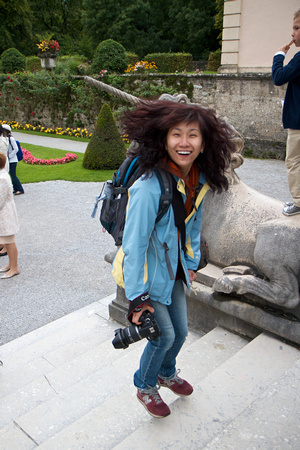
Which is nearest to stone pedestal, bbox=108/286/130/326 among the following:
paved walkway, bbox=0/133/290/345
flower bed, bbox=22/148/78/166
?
paved walkway, bbox=0/133/290/345

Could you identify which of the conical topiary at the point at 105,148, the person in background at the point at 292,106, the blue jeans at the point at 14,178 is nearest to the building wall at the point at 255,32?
the conical topiary at the point at 105,148

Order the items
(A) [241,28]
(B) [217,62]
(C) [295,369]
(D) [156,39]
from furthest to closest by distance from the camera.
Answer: (D) [156,39], (B) [217,62], (A) [241,28], (C) [295,369]

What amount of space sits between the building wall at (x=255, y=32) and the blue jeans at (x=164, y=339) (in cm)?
1294

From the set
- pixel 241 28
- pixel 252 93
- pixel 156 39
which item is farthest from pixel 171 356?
pixel 156 39

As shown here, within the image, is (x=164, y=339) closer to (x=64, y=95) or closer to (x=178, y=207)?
(x=178, y=207)

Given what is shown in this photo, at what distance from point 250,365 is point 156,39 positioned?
31968 mm

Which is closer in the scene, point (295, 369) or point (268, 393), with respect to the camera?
point (268, 393)

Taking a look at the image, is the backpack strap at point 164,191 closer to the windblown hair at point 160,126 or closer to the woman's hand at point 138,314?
the windblown hair at point 160,126

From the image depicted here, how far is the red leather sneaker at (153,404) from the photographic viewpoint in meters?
2.20

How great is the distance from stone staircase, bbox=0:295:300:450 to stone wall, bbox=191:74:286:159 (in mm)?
10491

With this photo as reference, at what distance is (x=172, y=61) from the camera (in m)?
22.6

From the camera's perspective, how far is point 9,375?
3.32 metres

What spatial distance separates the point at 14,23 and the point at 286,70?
3255cm

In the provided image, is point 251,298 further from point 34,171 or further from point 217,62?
point 217,62
